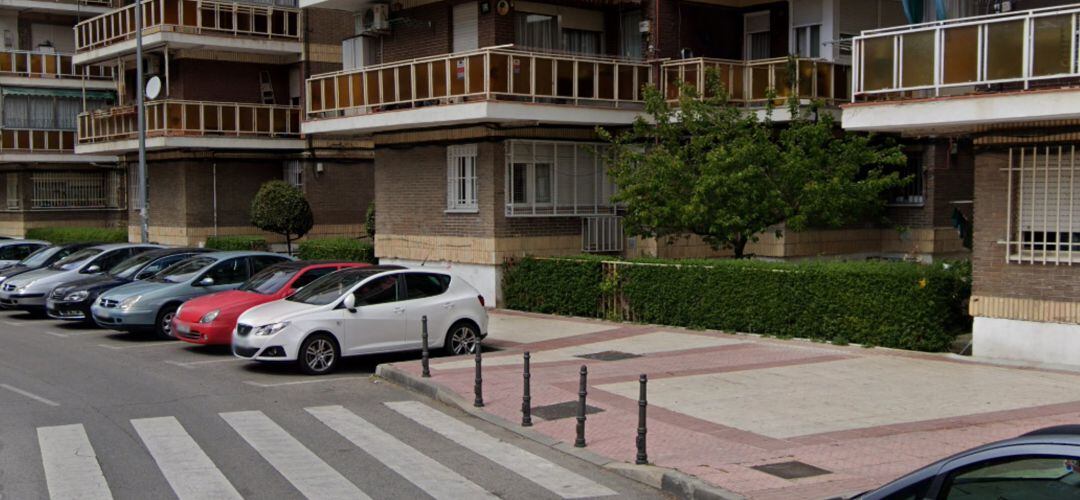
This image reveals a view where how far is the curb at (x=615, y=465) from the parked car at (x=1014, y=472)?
4.14m

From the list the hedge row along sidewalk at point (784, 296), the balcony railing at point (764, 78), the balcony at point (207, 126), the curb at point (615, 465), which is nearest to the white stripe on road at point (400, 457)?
the curb at point (615, 465)

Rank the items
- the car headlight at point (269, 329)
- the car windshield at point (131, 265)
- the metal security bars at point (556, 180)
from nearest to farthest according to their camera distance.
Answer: the car headlight at point (269, 329) → the car windshield at point (131, 265) → the metal security bars at point (556, 180)

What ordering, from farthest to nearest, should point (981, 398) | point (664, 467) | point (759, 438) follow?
point (981, 398) < point (759, 438) < point (664, 467)

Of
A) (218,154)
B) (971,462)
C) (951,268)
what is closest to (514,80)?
(951,268)

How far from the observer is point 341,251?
27.8m

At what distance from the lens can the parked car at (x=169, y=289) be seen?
60.8 ft

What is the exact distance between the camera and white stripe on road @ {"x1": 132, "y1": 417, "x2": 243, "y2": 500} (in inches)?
354

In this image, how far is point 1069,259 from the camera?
14617 mm

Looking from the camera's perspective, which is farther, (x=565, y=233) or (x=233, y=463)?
(x=565, y=233)

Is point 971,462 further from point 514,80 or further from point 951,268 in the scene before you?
point 514,80

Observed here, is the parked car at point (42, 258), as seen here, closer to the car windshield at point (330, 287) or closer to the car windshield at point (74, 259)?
the car windshield at point (74, 259)

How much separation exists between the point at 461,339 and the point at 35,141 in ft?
99.3

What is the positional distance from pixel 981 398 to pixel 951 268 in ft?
13.8

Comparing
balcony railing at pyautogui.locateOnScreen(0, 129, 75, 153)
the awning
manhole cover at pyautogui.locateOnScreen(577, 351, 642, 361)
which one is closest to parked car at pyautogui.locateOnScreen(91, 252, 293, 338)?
manhole cover at pyautogui.locateOnScreen(577, 351, 642, 361)
